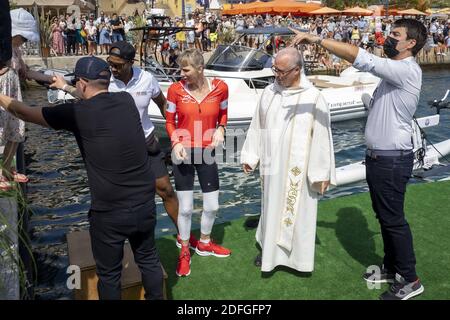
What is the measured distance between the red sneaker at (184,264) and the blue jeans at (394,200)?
1703mm

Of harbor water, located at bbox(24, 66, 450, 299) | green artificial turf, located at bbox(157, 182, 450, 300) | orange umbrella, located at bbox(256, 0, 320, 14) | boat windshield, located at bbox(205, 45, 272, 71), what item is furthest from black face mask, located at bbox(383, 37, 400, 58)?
orange umbrella, located at bbox(256, 0, 320, 14)

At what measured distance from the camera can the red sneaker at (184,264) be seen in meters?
4.25

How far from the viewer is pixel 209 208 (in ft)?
14.4

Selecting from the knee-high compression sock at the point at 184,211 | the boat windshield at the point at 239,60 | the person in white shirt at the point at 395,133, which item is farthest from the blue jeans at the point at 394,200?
the boat windshield at the point at 239,60

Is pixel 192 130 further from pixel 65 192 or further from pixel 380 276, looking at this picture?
pixel 65 192

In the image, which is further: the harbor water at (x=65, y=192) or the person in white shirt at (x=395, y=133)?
the harbor water at (x=65, y=192)

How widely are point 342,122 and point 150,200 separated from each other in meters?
11.0

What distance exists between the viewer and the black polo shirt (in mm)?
2711

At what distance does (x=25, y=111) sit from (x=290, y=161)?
2.11 m

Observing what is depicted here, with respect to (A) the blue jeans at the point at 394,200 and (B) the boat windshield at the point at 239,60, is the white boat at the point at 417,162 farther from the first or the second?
(B) the boat windshield at the point at 239,60

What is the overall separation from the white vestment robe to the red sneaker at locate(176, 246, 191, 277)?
0.67m

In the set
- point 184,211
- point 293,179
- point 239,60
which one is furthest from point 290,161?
point 239,60

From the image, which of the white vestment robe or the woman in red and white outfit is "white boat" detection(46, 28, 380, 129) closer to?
the woman in red and white outfit

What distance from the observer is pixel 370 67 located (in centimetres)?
308
